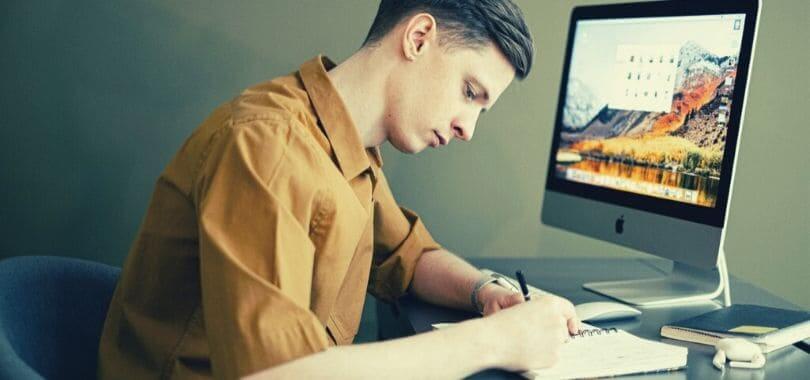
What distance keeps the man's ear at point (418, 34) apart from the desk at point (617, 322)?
0.45 meters

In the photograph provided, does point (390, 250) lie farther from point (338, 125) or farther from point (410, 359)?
point (410, 359)

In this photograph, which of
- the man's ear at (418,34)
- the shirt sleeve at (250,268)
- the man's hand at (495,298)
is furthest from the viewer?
the man's hand at (495,298)

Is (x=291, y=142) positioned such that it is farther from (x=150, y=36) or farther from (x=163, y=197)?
(x=150, y=36)

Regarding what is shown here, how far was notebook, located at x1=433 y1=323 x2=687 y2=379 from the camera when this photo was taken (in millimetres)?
1178

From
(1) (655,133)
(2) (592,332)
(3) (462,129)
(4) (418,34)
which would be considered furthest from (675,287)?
(4) (418,34)

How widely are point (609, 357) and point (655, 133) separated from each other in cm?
65

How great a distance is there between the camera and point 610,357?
1245mm

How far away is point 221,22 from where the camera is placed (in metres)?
2.10

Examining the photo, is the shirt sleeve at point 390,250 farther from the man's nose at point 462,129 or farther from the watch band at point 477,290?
the man's nose at point 462,129

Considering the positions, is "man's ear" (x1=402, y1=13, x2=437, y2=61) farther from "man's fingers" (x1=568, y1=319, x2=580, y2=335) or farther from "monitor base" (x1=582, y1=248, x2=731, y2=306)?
"monitor base" (x1=582, y1=248, x2=731, y2=306)

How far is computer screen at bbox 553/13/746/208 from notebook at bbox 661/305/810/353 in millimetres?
241

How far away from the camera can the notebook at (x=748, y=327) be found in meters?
1.35

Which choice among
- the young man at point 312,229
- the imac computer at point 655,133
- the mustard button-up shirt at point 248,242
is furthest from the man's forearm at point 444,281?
the imac computer at point 655,133

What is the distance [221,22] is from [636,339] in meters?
1.26
